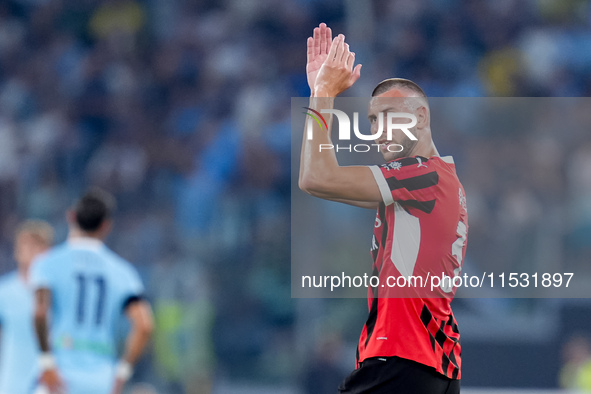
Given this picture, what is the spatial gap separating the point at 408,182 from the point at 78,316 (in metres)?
2.99

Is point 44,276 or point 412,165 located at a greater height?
point 412,165

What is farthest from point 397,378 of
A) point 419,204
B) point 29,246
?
point 29,246

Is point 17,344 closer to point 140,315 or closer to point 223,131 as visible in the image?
point 140,315

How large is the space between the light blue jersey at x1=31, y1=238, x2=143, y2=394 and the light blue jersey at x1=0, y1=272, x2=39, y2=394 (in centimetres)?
92

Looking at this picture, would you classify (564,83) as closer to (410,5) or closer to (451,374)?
(410,5)

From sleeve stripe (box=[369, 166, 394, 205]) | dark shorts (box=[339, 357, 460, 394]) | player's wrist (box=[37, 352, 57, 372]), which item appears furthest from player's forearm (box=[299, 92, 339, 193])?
player's wrist (box=[37, 352, 57, 372])

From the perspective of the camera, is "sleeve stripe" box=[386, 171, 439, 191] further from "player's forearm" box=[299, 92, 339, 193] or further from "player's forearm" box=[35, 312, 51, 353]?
"player's forearm" box=[35, 312, 51, 353]

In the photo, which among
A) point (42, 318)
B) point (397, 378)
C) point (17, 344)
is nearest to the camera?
point (397, 378)

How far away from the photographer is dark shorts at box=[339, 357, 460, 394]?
130 inches

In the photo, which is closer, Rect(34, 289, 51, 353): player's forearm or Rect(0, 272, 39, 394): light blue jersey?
Rect(34, 289, 51, 353): player's forearm

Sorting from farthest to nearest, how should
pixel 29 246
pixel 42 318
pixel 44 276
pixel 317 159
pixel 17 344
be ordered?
pixel 29 246
pixel 17 344
pixel 44 276
pixel 42 318
pixel 317 159

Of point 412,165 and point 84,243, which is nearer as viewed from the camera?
point 412,165

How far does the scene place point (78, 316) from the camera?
553 cm

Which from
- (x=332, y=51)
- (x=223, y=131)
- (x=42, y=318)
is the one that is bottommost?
(x=42, y=318)
